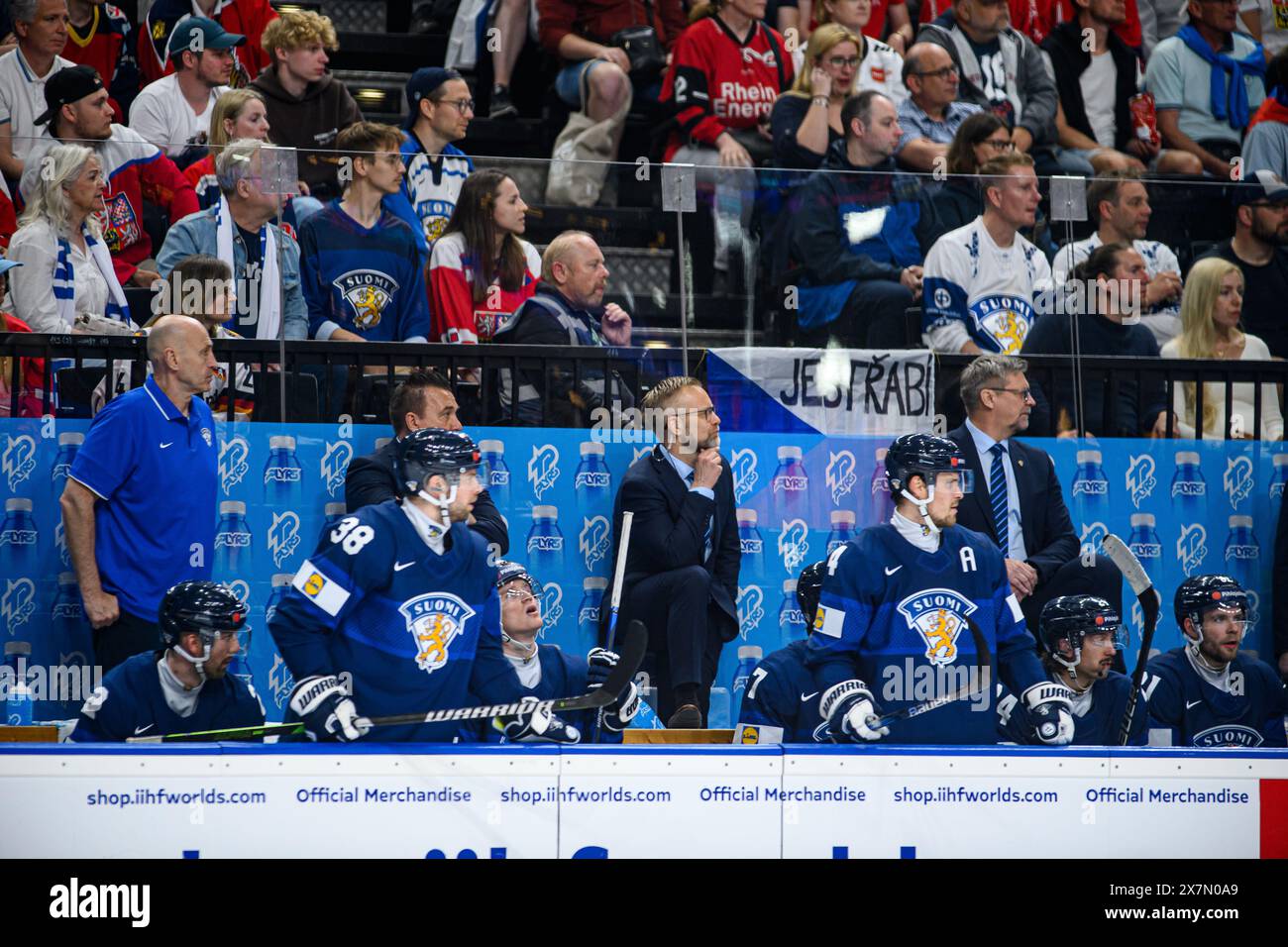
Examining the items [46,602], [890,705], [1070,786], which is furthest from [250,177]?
[1070,786]

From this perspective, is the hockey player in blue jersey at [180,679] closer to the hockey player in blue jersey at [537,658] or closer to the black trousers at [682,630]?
the hockey player in blue jersey at [537,658]

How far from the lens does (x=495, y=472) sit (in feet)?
18.9

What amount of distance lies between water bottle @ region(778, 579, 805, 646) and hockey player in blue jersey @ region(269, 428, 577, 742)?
2.59 feet

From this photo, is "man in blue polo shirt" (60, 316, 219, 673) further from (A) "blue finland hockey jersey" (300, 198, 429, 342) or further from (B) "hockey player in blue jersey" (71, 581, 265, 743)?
(A) "blue finland hockey jersey" (300, 198, 429, 342)

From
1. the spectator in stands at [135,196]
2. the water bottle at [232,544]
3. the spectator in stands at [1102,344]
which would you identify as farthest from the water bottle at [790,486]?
the spectator in stands at [135,196]

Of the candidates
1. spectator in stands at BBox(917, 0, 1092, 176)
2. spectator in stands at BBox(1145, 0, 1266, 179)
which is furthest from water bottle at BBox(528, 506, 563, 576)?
spectator in stands at BBox(1145, 0, 1266, 179)

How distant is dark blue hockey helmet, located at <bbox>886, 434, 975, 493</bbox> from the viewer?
5.66 m

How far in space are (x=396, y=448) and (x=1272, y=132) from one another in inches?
189

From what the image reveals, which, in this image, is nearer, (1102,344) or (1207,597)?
(1207,597)

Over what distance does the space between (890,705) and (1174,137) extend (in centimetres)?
484

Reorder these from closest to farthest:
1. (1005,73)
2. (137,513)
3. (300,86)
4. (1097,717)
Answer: (137,513), (1097,717), (300,86), (1005,73)

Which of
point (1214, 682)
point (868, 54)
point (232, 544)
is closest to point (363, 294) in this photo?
point (232, 544)

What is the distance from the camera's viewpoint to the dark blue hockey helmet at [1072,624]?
18.8ft

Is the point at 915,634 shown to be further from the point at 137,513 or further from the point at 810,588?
the point at 137,513
